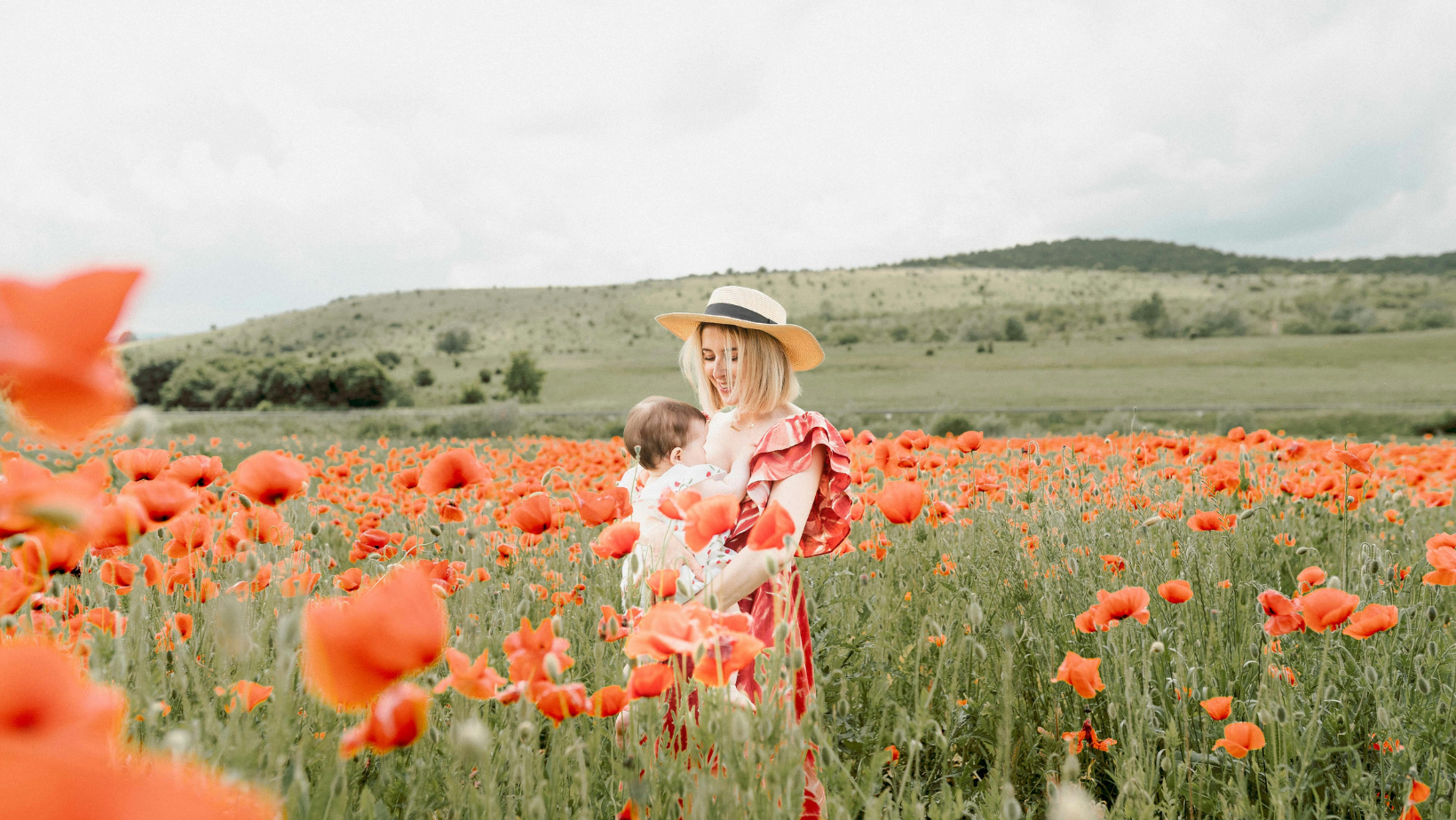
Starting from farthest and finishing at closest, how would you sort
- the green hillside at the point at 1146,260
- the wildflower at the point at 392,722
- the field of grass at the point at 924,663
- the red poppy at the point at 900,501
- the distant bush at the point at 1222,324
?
the green hillside at the point at 1146,260
the distant bush at the point at 1222,324
the red poppy at the point at 900,501
the field of grass at the point at 924,663
the wildflower at the point at 392,722

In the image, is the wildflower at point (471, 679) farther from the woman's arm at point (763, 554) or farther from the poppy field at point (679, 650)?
the woman's arm at point (763, 554)

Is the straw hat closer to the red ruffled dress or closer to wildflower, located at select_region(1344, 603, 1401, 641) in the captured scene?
the red ruffled dress

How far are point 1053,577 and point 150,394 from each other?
5013cm

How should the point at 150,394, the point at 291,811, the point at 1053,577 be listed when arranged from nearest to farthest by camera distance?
1. the point at 291,811
2. the point at 1053,577
3. the point at 150,394

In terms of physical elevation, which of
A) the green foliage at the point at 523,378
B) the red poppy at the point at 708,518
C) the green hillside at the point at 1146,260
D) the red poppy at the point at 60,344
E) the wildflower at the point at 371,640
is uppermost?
the green hillside at the point at 1146,260

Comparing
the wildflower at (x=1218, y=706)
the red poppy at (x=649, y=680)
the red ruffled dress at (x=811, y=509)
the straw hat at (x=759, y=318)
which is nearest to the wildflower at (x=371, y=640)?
the red poppy at (x=649, y=680)

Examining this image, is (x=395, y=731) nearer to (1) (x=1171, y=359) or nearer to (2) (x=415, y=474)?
(2) (x=415, y=474)

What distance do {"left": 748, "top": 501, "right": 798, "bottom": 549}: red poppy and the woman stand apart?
0.60 meters

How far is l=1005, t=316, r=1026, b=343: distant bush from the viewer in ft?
165

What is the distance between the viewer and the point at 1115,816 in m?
1.59

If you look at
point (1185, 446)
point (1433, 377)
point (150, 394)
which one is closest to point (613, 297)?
point (150, 394)

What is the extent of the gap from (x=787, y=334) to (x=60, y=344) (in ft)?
6.81

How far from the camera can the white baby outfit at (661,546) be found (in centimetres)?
201

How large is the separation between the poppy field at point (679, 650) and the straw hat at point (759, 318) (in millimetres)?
617
